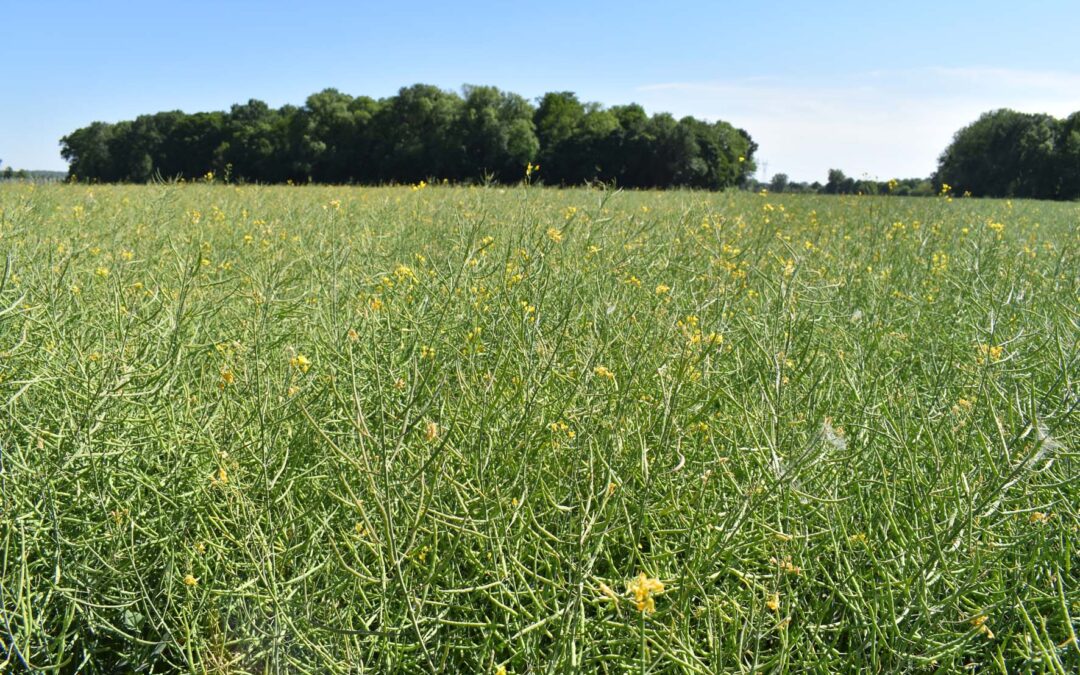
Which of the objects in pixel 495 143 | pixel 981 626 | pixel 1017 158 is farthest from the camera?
pixel 1017 158

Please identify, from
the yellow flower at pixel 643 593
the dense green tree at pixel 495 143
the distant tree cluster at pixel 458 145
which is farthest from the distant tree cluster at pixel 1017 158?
the yellow flower at pixel 643 593

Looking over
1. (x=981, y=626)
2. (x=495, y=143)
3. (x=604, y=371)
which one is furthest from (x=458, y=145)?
(x=981, y=626)

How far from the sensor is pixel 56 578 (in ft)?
4.68

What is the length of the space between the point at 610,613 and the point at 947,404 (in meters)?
0.93

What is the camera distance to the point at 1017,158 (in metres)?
28.7

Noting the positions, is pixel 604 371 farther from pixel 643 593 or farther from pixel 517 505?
pixel 643 593

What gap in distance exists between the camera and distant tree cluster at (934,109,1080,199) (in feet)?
85.7

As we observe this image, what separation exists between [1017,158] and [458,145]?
2222 cm

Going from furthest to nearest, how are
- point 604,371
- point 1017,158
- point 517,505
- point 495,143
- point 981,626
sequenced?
point 1017,158
point 495,143
point 604,371
point 517,505
point 981,626

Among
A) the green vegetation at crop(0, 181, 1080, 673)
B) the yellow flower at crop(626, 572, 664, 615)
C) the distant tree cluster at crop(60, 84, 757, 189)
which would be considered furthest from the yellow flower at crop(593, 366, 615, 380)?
the distant tree cluster at crop(60, 84, 757, 189)

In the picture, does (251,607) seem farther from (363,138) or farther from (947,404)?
(363,138)

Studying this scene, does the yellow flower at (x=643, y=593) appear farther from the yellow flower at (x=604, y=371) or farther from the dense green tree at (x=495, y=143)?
the dense green tree at (x=495, y=143)

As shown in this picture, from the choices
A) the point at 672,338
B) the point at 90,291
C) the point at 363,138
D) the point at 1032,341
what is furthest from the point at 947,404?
the point at 363,138

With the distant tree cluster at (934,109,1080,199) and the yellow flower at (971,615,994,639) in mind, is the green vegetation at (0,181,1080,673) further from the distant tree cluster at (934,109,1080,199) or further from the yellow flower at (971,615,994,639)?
the distant tree cluster at (934,109,1080,199)
